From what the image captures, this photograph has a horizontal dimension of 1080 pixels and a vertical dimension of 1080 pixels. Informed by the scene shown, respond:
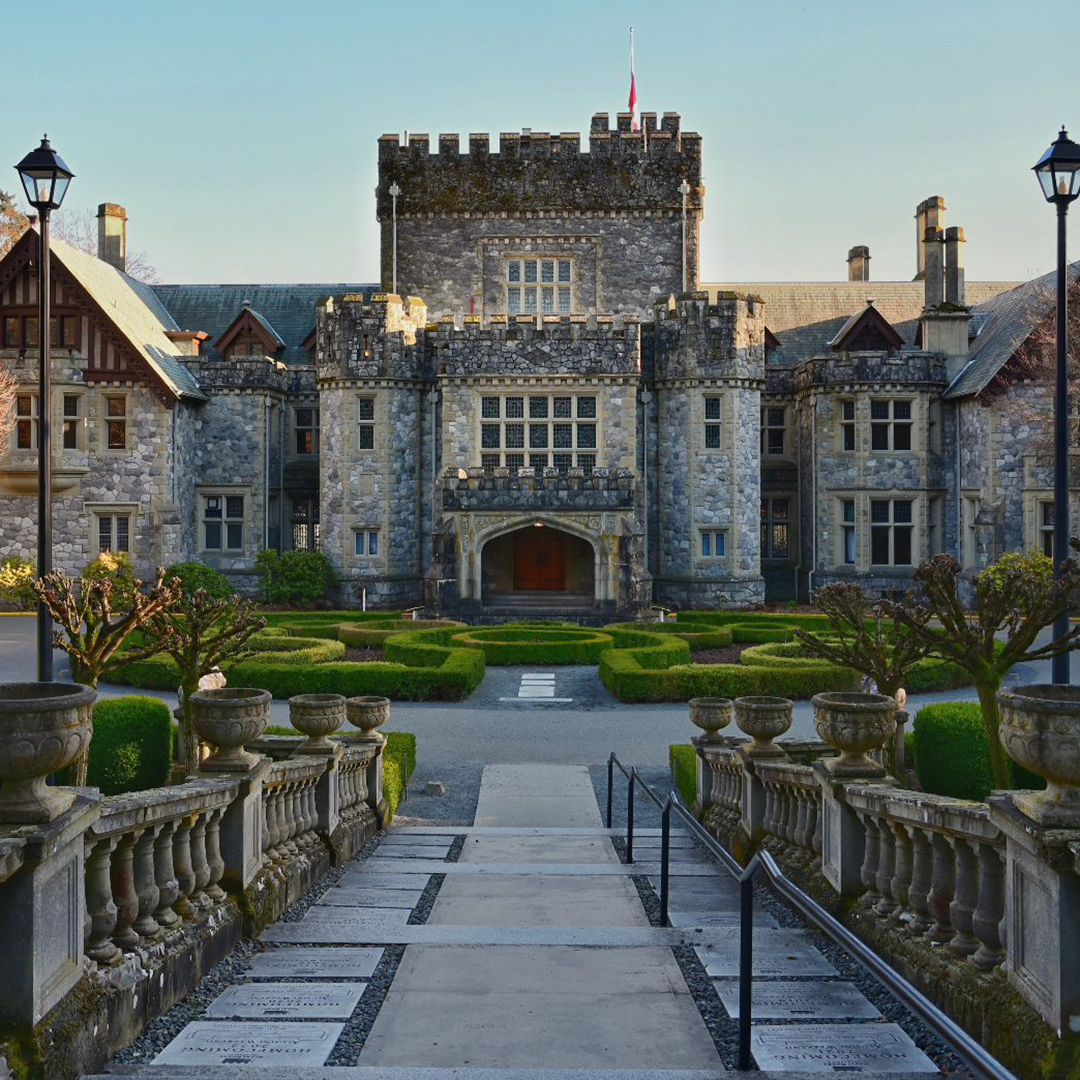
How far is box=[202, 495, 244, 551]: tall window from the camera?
1361 inches

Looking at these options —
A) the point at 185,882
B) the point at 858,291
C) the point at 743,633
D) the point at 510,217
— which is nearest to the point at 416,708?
the point at 743,633

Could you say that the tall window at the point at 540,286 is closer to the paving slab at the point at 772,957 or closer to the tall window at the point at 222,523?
the tall window at the point at 222,523

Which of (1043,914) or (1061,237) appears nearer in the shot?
(1043,914)

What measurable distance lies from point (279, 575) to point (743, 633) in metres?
13.7

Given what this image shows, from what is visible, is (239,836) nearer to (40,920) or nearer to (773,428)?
(40,920)

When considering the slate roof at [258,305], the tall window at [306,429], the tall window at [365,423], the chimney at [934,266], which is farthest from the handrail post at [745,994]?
the slate roof at [258,305]

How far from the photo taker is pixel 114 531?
32.8 meters

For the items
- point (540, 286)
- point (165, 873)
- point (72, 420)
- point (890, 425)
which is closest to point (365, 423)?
point (540, 286)

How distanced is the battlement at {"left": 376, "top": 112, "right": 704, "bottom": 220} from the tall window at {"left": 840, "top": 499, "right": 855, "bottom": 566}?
1069 centimetres

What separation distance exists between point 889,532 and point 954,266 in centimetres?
877

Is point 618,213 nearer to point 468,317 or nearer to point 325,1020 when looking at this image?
point 468,317

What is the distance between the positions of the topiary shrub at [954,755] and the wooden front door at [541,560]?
21.3 metres

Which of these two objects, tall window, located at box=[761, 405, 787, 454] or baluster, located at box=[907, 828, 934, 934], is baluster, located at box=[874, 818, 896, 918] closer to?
baluster, located at box=[907, 828, 934, 934]

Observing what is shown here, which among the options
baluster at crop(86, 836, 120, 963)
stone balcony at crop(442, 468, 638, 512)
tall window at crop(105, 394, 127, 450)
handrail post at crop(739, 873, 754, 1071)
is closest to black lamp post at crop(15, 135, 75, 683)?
baluster at crop(86, 836, 120, 963)
